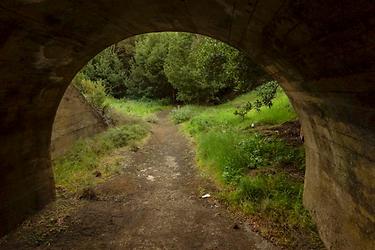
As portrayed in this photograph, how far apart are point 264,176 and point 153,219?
9.05 ft

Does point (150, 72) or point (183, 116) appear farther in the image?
point (150, 72)

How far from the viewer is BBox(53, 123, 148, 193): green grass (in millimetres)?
9180

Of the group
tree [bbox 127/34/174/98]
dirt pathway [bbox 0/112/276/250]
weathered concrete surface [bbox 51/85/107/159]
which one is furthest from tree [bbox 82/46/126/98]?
dirt pathway [bbox 0/112/276/250]

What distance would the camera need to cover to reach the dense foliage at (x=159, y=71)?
82.5 feet

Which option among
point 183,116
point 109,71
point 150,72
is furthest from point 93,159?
point 109,71

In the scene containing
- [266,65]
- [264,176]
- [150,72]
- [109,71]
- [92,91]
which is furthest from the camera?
[109,71]

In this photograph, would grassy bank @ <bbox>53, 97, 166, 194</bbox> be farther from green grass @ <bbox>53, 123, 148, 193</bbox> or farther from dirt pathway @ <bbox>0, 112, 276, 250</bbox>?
dirt pathway @ <bbox>0, 112, 276, 250</bbox>

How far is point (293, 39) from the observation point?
3.61m

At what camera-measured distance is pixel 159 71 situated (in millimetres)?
31688

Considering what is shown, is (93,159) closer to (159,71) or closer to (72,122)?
(72,122)

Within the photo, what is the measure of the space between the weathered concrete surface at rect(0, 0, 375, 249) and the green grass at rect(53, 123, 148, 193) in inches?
67.3

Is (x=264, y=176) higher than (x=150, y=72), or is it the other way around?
(x=150, y=72)

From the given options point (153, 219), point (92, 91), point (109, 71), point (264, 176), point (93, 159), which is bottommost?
point (153, 219)

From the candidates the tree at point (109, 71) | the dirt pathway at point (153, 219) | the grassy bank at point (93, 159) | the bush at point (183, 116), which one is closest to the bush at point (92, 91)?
the grassy bank at point (93, 159)
